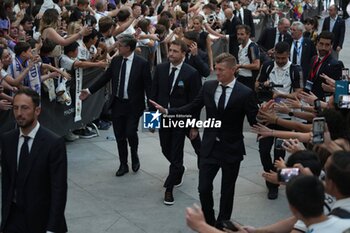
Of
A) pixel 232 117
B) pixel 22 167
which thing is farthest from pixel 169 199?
pixel 22 167

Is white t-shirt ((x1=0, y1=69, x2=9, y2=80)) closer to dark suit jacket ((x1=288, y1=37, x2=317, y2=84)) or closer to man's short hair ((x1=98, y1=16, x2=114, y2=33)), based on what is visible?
man's short hair ((x1=98, y1=16, x2=114, y2=33))

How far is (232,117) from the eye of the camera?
758cm

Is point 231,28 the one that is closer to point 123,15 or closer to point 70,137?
point 123,15

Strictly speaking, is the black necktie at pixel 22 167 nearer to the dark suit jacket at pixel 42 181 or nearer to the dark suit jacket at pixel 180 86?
the dark suit jacket at pixel 42 181

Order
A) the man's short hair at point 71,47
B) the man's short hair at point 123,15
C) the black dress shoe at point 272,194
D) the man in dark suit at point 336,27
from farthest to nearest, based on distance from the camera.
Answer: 1. the man in dark suit at point 336,27
2. the man's short hair at point 123,15
3. the man's short hair at point 71,47
4. the black dress shoe at point 272,194

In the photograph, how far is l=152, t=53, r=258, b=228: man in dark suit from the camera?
24.7 feet

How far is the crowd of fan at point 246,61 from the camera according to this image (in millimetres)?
5137

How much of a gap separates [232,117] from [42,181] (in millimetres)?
2670

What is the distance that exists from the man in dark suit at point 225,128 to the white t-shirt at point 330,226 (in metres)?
3.48

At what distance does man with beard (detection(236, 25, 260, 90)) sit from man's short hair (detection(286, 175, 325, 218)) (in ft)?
25.4

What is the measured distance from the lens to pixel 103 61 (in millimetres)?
11945

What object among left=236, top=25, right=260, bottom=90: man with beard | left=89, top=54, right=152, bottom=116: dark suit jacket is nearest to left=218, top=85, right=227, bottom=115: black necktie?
left=89, top=54, right=152, bottom=116: dark suit jacket

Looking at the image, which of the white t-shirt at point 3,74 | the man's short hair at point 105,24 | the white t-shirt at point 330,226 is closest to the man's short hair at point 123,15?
the man's short hair at point 105,24

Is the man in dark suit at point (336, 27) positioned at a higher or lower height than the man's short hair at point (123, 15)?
lower
